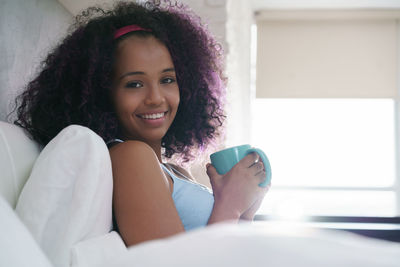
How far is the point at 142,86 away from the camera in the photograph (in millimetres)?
1174

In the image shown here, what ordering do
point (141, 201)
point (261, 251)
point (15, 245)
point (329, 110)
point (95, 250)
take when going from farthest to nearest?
1. point (329, 110)
2. point (141, 201)
3. point (95, 250)
4. point (15, 245)
5. point (261, 251)

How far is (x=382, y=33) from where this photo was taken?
5078 millimetres

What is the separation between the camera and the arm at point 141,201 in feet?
2.74

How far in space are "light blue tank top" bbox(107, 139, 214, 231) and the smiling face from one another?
7.7 inches

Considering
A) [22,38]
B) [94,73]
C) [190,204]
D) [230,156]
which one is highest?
[22,38]

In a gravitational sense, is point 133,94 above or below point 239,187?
above

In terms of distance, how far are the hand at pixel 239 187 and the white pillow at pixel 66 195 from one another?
356 mm

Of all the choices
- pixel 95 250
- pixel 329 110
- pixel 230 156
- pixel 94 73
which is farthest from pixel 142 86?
pixel 329 110

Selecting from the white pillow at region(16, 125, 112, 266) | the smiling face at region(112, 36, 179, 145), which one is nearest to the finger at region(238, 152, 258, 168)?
the smiling face at region(112, 36, 179, 145)

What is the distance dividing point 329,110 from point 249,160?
449 centimetres

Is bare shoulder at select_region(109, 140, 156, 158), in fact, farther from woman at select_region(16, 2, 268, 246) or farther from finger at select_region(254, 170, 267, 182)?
finger at select_region(254, 170, 267, 182)

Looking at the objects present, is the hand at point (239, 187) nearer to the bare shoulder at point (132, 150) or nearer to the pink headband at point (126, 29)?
the bare shoulder at point (132, 150)

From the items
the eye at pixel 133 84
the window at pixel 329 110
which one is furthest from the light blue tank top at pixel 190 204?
the window at pixel 329 110

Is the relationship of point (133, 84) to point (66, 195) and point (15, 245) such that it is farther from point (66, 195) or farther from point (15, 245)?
point (15, 245)
